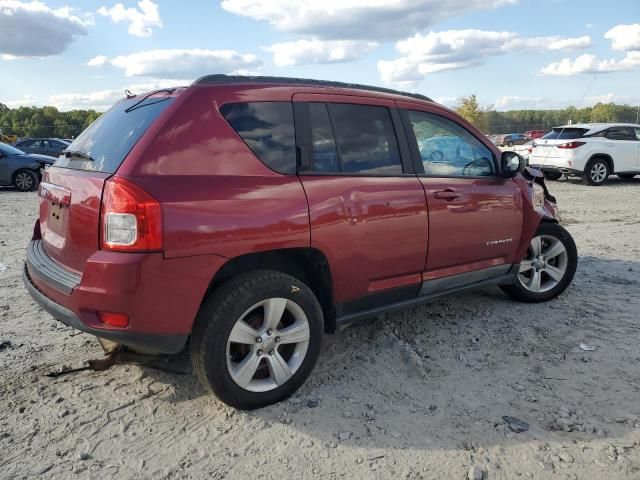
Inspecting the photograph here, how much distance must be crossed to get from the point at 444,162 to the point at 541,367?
1.59m

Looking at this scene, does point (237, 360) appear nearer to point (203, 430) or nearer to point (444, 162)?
point (203, 430)

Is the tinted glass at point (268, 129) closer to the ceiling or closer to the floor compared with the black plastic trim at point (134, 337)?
closer to the ceiling

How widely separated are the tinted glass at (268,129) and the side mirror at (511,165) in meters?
1.97

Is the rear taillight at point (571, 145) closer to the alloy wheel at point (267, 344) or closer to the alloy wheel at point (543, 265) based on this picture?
the alloy wheel at point (543, 265)

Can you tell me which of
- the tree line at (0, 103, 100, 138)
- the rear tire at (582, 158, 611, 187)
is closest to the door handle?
the rear tire at (582, 158, 611, 187)

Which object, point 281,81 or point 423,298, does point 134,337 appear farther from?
point 423,298

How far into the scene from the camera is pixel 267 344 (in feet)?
9.81

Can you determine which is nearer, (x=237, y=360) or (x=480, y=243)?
(x=237, y=360)

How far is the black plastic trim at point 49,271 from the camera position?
9.18 ft

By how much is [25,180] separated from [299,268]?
1341 centimetres

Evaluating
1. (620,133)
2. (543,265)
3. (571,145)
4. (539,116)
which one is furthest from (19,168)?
(539,116)

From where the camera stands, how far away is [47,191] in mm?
3287

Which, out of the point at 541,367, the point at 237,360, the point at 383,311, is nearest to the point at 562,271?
the point at 541,367

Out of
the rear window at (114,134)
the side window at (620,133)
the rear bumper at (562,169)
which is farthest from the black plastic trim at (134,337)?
the side window at (620,133)
